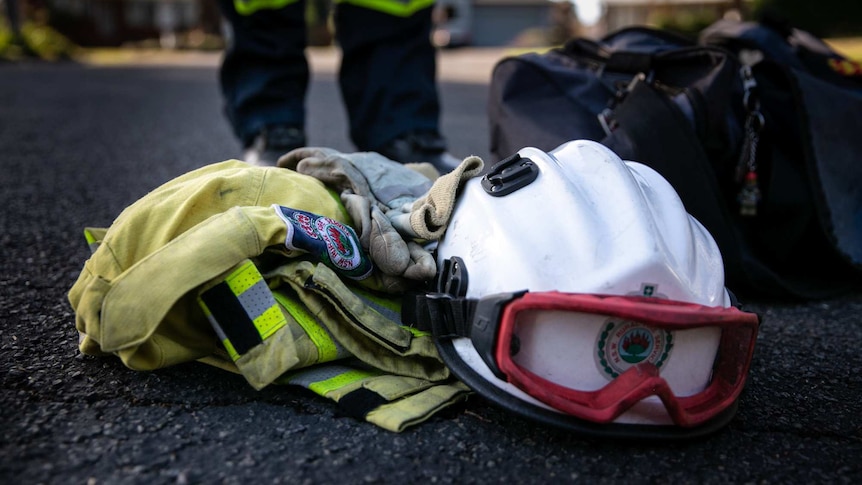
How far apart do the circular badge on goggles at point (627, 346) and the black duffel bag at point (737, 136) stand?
67cm

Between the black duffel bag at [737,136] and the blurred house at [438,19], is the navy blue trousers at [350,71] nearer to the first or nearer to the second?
the black duffel bag at [737,136]

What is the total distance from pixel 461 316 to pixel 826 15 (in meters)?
20.4

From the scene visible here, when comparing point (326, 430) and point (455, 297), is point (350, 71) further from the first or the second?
point (326, 430)

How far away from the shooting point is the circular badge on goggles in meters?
1.13

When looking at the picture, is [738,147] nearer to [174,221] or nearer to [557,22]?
[174,221]

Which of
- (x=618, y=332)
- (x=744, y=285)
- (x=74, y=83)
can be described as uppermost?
(x=618, y=332)

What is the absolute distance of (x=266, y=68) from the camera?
250 cm

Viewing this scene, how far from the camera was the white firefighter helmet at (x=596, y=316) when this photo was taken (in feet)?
3.60

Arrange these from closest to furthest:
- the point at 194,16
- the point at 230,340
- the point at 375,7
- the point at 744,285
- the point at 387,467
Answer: the point at 387,467
the point at 230,340
the point at 744,285
the point at 375,7
the point at 194,16

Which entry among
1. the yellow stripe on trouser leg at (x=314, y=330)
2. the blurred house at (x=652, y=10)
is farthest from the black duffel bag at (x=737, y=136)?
the blurred house at (x=652, y=10)

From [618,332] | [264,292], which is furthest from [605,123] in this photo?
[264,292]

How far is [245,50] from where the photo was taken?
2.47 meters

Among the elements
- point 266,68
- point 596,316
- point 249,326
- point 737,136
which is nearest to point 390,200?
point 249,326

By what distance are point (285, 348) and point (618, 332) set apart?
52 centimetres
